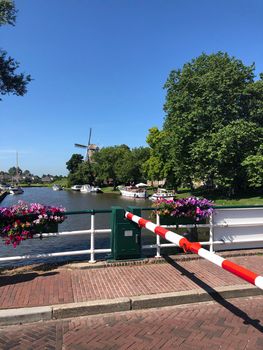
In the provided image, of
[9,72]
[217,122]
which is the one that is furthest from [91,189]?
[9,72]

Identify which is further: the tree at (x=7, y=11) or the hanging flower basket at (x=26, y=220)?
the tree at (x=7, y=11)

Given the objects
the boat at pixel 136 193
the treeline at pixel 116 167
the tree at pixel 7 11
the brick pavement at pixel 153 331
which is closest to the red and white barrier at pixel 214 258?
the brick pavement at pixel 153 331

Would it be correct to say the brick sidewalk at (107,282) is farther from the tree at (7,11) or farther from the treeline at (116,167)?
the treeline at (116,167)

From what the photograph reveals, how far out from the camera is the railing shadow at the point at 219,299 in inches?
206

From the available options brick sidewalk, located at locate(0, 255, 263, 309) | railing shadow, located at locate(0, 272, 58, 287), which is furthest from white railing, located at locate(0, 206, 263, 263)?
railing shadow, located at locate(0, 272, 58, 287)

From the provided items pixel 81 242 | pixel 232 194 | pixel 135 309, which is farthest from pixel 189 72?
pixel 135 309

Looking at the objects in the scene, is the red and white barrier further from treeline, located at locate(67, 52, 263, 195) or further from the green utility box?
treeline, located at locate(67, 52, 263, 195)

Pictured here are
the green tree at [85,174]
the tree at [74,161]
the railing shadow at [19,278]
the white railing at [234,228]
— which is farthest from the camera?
the tree at [74,161]

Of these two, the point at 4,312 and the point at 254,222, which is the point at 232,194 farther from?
the point at 4,312

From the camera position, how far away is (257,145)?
143 feet

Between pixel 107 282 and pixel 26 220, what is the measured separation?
206 cm

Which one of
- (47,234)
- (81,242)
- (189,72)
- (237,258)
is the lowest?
(81,242)

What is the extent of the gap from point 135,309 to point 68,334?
1.23 metres

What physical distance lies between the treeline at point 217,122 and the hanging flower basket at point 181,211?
3374 centimetres
